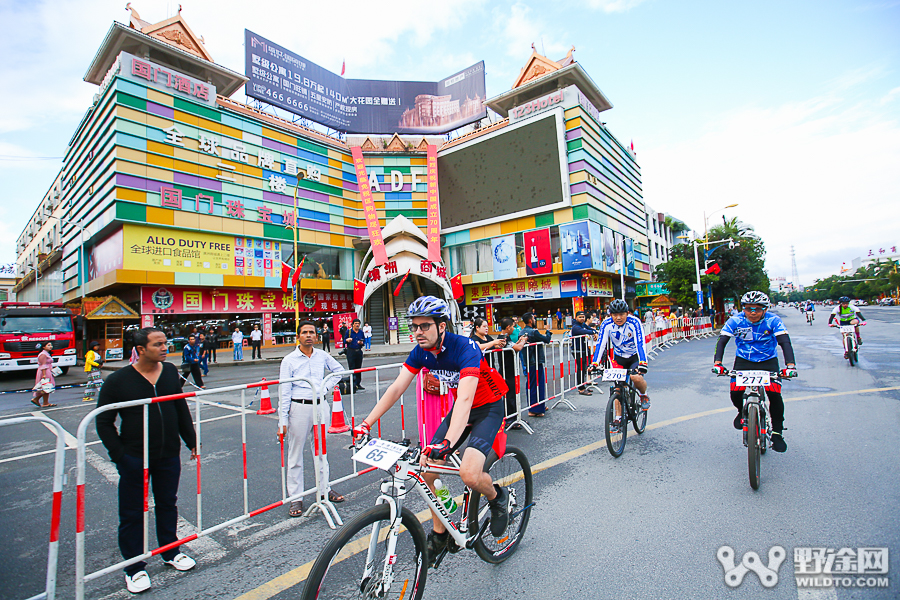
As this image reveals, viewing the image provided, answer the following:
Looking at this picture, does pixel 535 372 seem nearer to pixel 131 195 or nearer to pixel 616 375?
pixel 616 375

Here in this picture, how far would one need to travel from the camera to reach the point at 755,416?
4141mm

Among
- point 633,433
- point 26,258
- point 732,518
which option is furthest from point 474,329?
point 26,258

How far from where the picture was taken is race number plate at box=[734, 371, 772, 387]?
14.3 ft

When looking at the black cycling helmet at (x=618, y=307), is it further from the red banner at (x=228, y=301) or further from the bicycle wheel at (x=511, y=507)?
the red banner at (x=228, y=301)

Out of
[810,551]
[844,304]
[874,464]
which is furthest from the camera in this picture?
[844,304]

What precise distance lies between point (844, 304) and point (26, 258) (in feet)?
293

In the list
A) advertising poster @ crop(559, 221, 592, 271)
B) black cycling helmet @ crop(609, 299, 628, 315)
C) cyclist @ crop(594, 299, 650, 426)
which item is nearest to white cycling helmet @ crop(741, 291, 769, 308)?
cyclist @ crop(594, 299, 650, 426)

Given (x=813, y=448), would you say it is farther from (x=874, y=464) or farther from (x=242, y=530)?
(x=242, y=530)

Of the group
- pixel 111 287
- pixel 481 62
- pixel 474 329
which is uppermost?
pixel 481 62

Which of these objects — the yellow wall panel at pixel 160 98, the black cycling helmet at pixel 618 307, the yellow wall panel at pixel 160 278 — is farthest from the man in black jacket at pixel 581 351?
the yellow wall panel at pixel 160 98

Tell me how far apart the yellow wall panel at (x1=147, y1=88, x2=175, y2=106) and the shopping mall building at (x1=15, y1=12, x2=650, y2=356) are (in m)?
0.12

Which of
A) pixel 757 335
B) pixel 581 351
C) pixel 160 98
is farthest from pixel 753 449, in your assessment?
pixel 160 98

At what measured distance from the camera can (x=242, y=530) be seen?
12.2 feet

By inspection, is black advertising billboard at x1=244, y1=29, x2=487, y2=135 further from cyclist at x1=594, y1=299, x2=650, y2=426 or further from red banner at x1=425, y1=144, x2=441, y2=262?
cyclist at x1=594, y1=299, x2=650, y2=426
